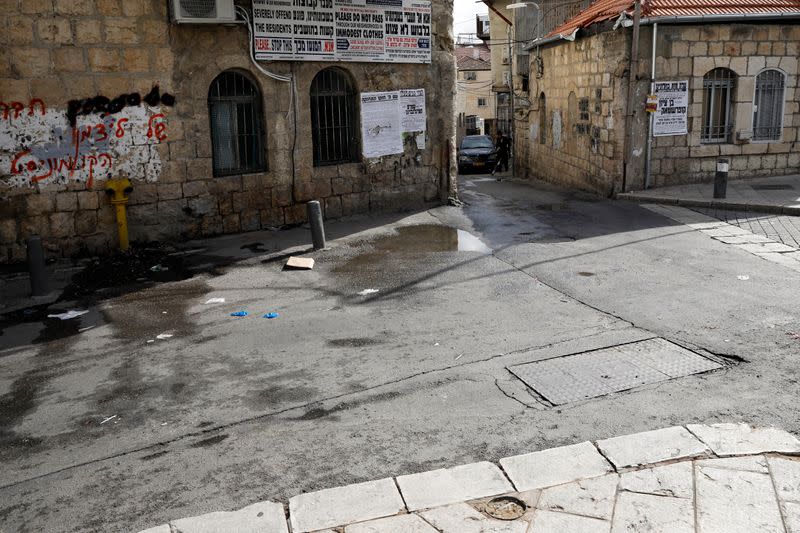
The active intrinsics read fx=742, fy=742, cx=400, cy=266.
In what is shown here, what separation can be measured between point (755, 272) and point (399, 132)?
23.5ft

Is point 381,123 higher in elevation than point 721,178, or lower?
higher

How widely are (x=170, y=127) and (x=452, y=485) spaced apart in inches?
344

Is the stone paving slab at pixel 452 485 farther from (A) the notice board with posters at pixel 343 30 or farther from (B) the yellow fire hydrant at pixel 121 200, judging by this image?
(A) the notice board with posters at pixel 343 30

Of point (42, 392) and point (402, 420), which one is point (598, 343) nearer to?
point (402, 420)

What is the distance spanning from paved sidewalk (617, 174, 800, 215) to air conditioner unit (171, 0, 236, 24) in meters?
8.89

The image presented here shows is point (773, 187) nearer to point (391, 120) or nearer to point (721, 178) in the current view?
point (721, 178)

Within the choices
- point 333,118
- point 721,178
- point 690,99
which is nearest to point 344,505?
point 333,118

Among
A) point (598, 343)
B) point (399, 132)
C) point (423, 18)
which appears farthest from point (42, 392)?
point (423, 18)

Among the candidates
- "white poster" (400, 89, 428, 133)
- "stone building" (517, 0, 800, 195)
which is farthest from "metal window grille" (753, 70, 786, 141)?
"white poster" (400, 89, 428, 133)

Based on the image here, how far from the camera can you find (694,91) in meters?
15.8

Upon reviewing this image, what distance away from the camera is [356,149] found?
13.9 metres

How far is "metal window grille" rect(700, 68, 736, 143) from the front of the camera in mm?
16078

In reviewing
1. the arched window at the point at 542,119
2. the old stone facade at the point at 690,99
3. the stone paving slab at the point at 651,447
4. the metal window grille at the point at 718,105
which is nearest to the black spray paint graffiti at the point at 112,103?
the stone paving slab at the point at 651,447

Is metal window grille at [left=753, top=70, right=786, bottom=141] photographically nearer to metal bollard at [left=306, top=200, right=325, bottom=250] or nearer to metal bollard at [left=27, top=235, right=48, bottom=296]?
metal bollard at [left=306, top=200, right=325, bottom=250]
